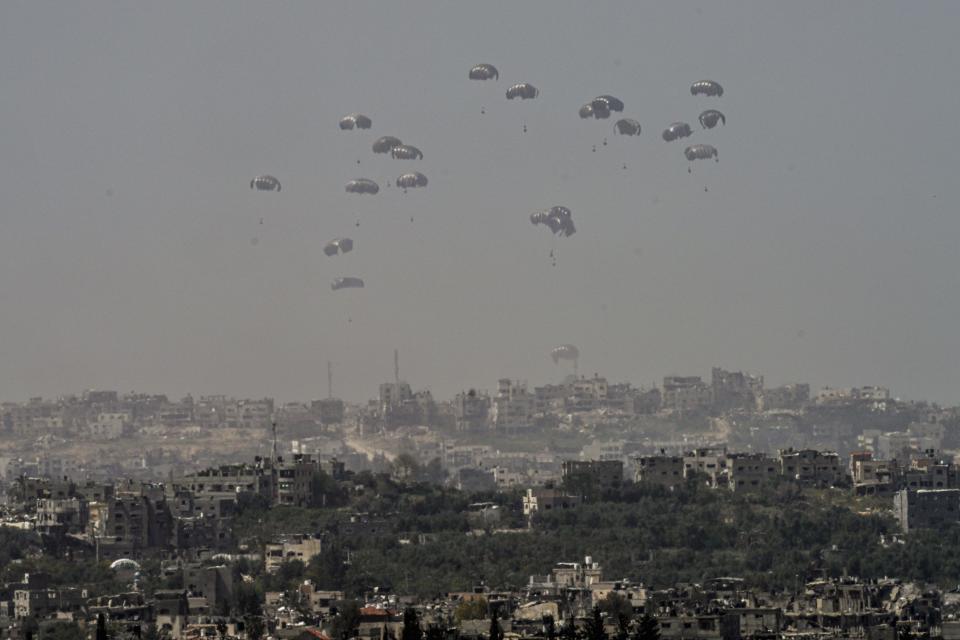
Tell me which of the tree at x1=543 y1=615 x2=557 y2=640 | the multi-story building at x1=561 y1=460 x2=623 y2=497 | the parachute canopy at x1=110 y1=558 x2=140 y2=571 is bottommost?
the tree at x1=543 y1=615 x2=557 y2=640

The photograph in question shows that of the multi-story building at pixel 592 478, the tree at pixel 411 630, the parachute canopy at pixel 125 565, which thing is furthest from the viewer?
the multi-story building at pixel 592 478

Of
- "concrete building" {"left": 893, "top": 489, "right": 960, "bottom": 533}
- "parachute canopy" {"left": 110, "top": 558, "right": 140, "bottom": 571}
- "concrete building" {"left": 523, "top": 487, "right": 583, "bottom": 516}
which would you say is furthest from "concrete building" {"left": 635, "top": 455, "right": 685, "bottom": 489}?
"parachute canopy" {"left": 110, "top": 558, "right": 140, "bottom": 571}

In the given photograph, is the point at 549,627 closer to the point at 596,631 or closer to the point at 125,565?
the point at 596,631

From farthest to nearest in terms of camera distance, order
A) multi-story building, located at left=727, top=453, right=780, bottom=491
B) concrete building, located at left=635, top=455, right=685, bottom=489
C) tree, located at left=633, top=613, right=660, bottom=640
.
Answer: concrete building, located at left=635, top=455, right=685, bottom=489 < multi-story building, located at left=727, top=453, right=780, bottom=491 < tree, located at left=633, top=613, right=660, bottom=640

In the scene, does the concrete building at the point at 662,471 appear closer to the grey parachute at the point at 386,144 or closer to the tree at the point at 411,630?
the grey parachute at the point at 386,144

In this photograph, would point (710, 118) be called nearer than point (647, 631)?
No

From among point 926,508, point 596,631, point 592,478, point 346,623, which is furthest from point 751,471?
point 596,631

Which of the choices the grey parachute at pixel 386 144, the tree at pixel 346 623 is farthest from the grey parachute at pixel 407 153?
the tree at pixel 346 623

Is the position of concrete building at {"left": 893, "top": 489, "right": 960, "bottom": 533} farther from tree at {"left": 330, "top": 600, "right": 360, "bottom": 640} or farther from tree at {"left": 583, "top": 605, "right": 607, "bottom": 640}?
tree at {"left": 583, "top": 605, "right": 607, "bottom": 640}

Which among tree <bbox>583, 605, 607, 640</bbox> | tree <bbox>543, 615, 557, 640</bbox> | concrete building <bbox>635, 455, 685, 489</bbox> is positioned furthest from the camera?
concrete building <bbox>635, 455, 685, 489</bbox>
